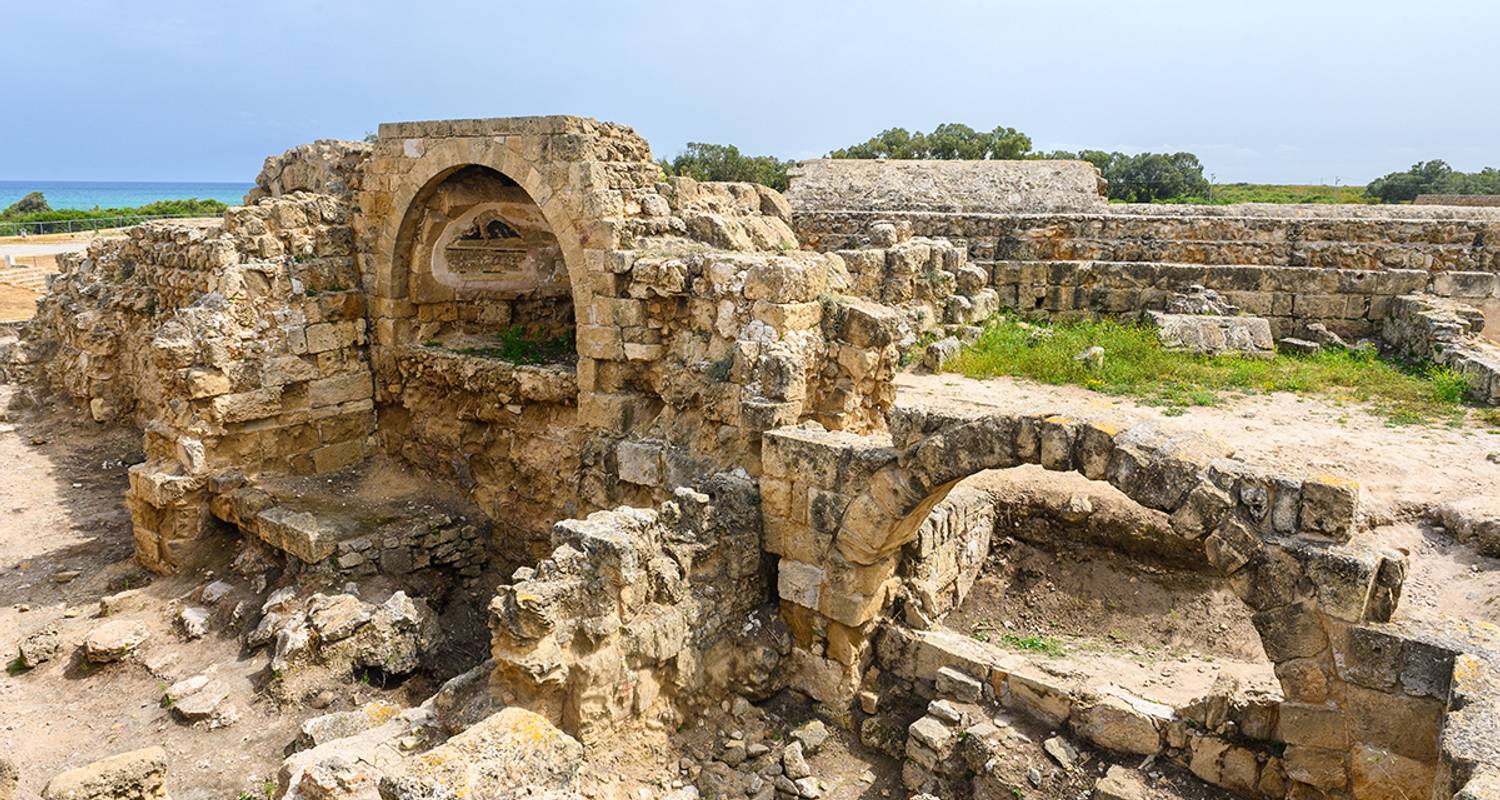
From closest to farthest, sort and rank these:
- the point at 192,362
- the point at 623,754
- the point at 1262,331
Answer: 1. the point at 623,754
2. the point at 192,362
3. the point at 1262,331

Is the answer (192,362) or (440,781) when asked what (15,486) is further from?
(440,781)

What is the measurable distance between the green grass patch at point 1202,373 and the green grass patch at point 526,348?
13.2 ft

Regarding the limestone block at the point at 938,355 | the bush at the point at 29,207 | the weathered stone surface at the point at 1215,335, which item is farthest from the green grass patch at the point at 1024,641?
the bush at the point at 29,207

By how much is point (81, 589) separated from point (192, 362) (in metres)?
2.24

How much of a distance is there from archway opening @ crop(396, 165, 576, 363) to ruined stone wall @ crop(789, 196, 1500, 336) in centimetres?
592

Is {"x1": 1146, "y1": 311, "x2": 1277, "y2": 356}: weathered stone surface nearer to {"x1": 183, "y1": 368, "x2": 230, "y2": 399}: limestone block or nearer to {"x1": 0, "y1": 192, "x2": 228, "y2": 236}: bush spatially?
{"x1": 183, "y1": 368, "x2": 230, "y2": 399}: limestone block

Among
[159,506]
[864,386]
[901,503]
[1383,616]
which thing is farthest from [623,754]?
[159,506]

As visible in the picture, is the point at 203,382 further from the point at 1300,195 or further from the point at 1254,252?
the point at 1300,195

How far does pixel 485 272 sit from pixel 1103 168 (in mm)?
28338

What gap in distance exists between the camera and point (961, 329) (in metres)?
11.4

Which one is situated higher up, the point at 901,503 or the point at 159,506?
the point at 901,503

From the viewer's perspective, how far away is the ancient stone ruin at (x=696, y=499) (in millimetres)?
4723

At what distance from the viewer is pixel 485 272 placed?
9.97 m

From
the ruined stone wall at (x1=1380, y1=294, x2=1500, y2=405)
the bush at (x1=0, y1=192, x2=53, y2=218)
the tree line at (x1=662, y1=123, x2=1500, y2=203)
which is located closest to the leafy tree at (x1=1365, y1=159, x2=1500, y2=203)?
the tree line at (x1=662, y1=123, x2=1500, y2=203)
